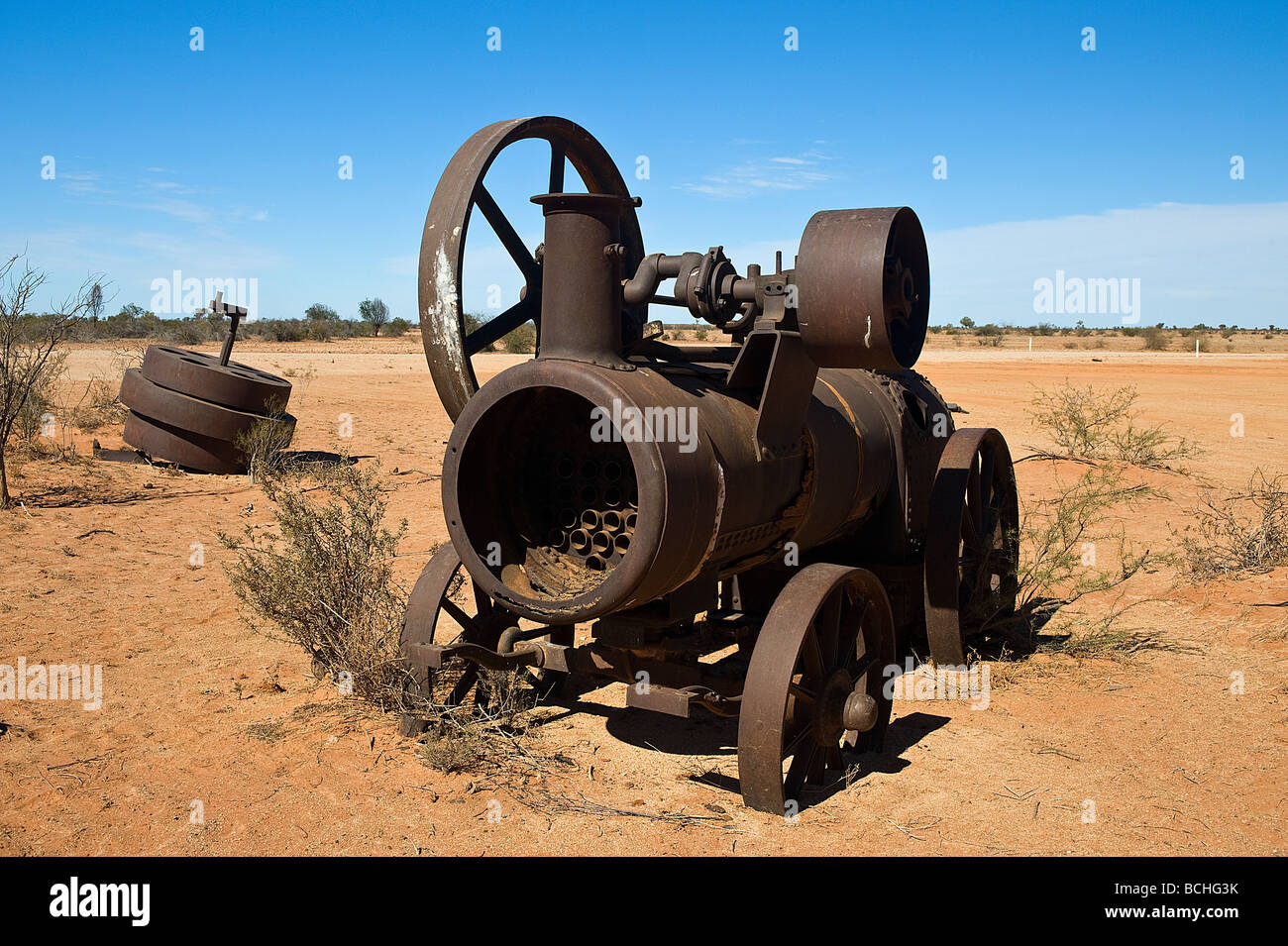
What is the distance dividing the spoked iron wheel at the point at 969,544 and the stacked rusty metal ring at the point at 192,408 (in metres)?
7.89

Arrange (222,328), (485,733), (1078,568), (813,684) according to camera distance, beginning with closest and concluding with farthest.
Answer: (813,684) → (485,733) → (1078,568) → (222,328)

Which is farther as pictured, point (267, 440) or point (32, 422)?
point (32, 422)

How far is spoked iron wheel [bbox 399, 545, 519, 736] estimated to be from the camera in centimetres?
447

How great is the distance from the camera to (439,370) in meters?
4.27

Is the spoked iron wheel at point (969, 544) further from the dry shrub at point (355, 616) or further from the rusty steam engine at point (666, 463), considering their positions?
the dry shrub at point (355, 616)

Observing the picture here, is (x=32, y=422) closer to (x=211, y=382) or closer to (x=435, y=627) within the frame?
(x=211, y=382)

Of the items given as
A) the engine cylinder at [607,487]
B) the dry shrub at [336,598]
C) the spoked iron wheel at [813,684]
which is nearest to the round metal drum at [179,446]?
the dry shrub at [336,598]

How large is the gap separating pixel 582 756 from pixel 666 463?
74.5 inches

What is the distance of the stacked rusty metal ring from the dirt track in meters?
2.99

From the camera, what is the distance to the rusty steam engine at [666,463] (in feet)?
11.8

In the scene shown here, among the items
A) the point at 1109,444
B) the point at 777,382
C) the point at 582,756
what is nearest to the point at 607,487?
the point at 777,382

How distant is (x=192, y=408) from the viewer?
34.6ft
